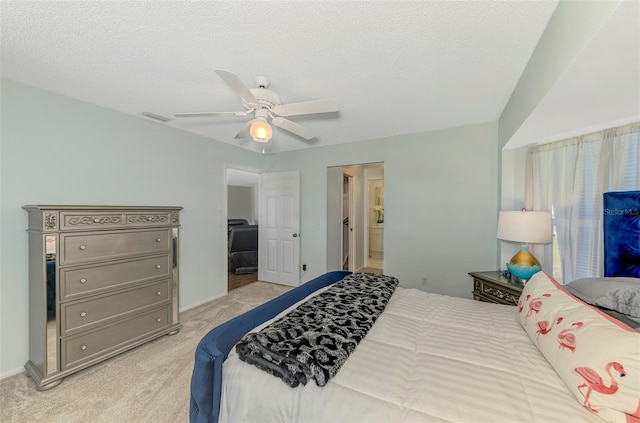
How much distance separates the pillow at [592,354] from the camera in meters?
0.78

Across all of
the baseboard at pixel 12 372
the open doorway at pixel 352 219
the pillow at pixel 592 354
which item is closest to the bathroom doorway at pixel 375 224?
the open doorway at pixel 352 219

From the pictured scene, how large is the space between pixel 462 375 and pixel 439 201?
257 cm

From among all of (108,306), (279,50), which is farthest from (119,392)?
(279,50)

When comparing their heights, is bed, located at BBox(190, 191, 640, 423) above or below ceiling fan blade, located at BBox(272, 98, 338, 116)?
below

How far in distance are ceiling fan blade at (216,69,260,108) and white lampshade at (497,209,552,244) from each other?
2472 millimetres

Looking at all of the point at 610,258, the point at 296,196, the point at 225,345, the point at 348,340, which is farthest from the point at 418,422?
the point at 296,196

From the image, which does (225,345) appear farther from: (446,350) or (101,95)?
(101,95)

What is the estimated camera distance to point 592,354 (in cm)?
89

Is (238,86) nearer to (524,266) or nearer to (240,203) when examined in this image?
(524,266)

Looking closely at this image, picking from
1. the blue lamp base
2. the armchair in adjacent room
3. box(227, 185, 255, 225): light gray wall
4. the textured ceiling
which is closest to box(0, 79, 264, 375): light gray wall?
the textured ceiling

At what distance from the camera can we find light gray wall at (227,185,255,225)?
28.8ft

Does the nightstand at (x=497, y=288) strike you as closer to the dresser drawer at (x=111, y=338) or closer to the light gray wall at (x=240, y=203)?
the dresser drawer at (x=111, y=338)

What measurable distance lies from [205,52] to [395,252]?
3.17 meters

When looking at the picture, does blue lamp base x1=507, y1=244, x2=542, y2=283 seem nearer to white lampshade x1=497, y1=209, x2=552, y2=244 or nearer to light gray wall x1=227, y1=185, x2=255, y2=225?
white lampshade x1=497, y1=209, x2=552, y2=244
